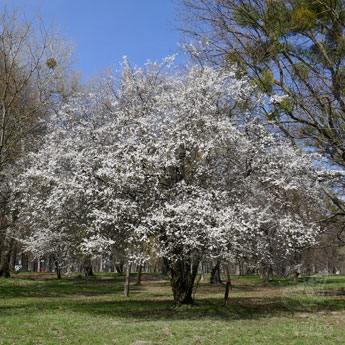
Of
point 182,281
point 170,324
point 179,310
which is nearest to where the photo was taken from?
point 170,324

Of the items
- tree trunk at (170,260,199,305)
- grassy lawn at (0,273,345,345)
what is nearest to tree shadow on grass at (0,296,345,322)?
grassy lawn at (0,273,345,345)

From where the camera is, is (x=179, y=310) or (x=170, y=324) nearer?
(x=170, y=324)

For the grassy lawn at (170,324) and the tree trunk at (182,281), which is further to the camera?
the tree trunk at (182,281)

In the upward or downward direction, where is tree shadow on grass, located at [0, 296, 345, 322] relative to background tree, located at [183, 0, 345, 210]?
downward

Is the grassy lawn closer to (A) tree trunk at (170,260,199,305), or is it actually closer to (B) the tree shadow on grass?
(B) the tree shadow on grass

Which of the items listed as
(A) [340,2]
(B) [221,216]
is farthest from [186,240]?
(A) [340,2]

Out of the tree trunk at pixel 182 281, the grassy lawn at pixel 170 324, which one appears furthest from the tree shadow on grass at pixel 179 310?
the tree trunk at pixel 182 281

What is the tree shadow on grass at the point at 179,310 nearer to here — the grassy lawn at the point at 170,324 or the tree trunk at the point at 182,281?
the grassy lawn at the point at 170,324

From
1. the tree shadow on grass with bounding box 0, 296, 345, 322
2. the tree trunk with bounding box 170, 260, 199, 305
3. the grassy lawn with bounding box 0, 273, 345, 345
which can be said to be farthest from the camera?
the tree trunk with bounding box 170, 260, 199, 305

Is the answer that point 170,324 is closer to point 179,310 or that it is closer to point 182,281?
point 179,310

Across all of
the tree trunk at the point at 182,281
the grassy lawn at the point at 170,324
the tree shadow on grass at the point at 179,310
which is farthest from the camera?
the tree trunk at the point at 182,281

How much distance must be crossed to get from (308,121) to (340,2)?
3.55m

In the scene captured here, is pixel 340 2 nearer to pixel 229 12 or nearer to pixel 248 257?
pixel 229 12

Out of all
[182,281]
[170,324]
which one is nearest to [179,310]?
[182,281]
